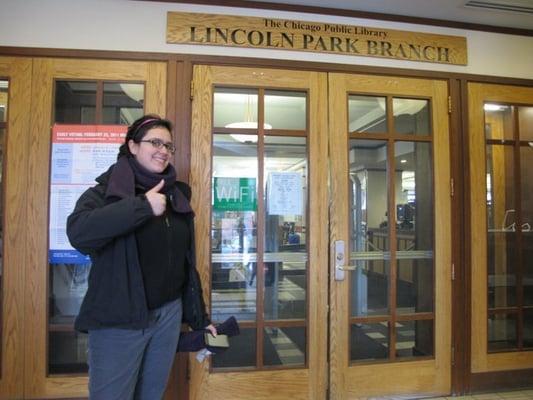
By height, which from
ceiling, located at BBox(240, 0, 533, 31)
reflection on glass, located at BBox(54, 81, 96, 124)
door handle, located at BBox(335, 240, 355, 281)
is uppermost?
ceiling, located at BBox(240, 0, 533, 31)

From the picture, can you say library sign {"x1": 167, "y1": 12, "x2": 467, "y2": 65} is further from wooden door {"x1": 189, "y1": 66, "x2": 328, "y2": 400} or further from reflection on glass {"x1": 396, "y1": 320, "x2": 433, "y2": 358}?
reflection on glass {"x1": 396, "y1": 320, "x2": 433, "y2": 358}

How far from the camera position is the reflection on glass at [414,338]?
254cm

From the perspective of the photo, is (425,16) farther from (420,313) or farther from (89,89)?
(89,89)

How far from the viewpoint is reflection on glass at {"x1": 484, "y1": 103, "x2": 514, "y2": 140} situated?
270cm

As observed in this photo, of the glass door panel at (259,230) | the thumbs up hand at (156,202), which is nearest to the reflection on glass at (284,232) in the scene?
the glass door panel at (259,230)

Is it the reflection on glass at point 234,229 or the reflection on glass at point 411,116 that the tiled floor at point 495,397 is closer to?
the reflection on glass at point 234,229

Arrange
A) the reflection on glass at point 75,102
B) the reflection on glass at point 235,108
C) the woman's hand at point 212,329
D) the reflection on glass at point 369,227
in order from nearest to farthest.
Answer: the woman's hand at point 212,329
the reflection on glass at point 75,102
the reflection on glass at point 235,108
the reflection on glass at point 369,227

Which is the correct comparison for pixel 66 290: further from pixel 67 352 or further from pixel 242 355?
pixel 242 355

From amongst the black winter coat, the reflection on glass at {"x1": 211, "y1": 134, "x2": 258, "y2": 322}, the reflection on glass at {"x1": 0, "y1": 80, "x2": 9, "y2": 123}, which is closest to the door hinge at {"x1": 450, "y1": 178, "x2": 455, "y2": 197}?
the reflection on glass at {"x1": 211, "y1": 134, "x2": 258, "y2": 322}

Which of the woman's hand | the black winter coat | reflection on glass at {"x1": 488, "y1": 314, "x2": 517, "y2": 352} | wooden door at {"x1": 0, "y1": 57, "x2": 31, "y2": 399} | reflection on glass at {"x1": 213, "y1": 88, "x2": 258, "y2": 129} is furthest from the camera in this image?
reflection on glass at {"x1": 488, "y1": 314, "x2": 517, "y2": 352}

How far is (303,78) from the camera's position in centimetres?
246

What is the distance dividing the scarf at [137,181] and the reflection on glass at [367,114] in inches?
53.9

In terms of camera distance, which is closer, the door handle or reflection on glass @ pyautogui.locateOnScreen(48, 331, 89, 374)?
reflection on glass @ pyautogui.locateOnScreen(48, 331, 89, 374)

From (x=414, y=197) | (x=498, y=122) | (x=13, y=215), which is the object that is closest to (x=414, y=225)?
(x=414, y=197)
